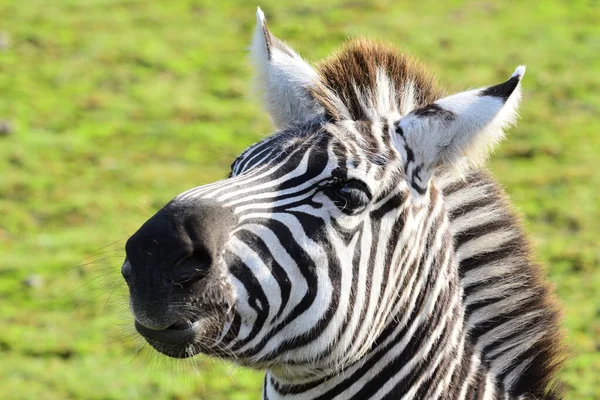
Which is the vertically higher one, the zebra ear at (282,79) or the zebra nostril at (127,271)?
the zebra ear at (282,79)

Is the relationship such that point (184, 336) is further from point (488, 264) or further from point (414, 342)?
point (488, 264)

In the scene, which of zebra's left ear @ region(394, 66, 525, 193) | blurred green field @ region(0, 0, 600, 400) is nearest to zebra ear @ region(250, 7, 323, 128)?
zebra's left ear @ region(394, 66, 525, 193)

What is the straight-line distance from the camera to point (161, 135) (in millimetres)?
11961

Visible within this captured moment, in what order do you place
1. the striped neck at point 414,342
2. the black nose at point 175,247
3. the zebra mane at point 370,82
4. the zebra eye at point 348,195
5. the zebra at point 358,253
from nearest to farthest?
the black nose at point 175,247 < the zebra at point 358,253 < the zebra eye at point 348,195 < the striped neck at point 414,342 < the zebra mane at point 370,82

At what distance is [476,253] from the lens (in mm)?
3639

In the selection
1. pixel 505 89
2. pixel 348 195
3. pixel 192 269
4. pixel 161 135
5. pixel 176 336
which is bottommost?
pixel 161 135

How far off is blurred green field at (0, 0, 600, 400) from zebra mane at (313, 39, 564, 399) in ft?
10.00

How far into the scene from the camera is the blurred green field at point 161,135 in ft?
25.8

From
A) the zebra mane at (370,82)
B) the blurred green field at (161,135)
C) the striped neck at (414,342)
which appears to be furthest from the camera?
the blurred green field at (161,135)

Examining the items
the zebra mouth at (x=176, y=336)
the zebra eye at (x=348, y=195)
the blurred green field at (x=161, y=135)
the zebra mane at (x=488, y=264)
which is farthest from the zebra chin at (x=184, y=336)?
the blurred green field at (x=161, y=135)

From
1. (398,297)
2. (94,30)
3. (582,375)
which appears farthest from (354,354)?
(94,30)

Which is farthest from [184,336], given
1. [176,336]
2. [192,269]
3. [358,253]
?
[358,253]

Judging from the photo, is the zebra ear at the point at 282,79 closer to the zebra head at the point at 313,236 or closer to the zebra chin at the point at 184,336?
the zebra head at the point at 313,236

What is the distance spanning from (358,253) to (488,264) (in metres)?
0.83
